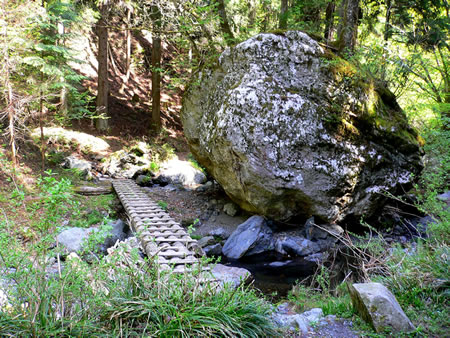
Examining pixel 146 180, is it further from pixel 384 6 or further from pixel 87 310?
pixel 384 6

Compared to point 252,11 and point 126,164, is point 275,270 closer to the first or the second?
point 126,164

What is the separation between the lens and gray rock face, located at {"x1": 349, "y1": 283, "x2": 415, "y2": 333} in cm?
297

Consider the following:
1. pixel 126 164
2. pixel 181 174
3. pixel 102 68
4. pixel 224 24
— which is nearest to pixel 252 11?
pixel 224 24

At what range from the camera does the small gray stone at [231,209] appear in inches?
407

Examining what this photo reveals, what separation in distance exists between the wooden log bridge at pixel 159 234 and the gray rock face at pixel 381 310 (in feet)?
5.96

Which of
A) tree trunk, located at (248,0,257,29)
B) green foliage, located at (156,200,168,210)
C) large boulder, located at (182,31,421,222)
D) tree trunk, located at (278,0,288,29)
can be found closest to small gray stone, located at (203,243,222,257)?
large boulder, located at (182,31,421,222)

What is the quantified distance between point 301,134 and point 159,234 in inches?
172

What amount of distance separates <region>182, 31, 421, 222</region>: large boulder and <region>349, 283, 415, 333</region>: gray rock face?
→ 4.95 metres

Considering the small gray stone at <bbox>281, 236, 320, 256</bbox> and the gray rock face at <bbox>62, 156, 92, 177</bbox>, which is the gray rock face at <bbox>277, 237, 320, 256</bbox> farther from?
the gray rock face at <bbox>62, 156, 92, 177</bbox>

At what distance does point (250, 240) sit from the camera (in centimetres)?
840

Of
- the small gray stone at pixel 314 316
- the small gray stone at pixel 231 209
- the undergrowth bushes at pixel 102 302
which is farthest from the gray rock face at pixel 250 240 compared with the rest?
the undergrowth bushes at pixel 102 302

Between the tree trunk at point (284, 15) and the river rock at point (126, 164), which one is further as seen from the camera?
the river rock at point (126, 164)

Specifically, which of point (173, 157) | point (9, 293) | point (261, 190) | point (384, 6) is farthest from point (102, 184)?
point (384, 6)

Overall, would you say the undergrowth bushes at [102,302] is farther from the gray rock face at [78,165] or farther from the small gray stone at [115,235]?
the gray rock face at [78,165]
